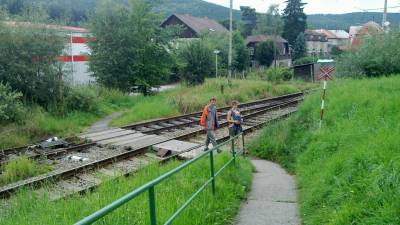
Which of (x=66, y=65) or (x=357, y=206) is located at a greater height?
(x=66, y=65)

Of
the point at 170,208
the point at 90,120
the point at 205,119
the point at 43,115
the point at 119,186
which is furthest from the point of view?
the point at 90,120

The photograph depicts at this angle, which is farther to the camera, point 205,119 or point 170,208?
point 205,119

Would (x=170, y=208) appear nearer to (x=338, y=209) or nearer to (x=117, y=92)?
(x=338, y=209)

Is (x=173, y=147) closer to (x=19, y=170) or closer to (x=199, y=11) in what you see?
(x=19, y=170)

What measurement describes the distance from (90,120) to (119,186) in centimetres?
1267

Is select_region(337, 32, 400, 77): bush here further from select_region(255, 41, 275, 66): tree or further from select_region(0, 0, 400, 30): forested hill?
select_region(0, 0, 400, 30): forested hill

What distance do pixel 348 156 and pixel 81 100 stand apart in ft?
51.0

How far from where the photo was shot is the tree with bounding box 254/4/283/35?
8069 cm

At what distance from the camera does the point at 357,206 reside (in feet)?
15.4

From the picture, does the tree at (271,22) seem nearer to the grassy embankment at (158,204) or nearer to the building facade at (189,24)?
the building facade at (189,24)

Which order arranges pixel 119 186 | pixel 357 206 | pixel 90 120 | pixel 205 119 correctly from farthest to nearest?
1. pixel 90 120
2. pixel 205 119
3. pixel 119 186
4. pixel 357 206

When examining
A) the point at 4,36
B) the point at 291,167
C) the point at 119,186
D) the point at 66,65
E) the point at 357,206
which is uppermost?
the point at 4,36

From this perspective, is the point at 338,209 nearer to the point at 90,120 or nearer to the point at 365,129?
the point at 365,129

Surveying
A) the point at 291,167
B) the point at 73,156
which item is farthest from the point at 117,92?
the point at 291,167
